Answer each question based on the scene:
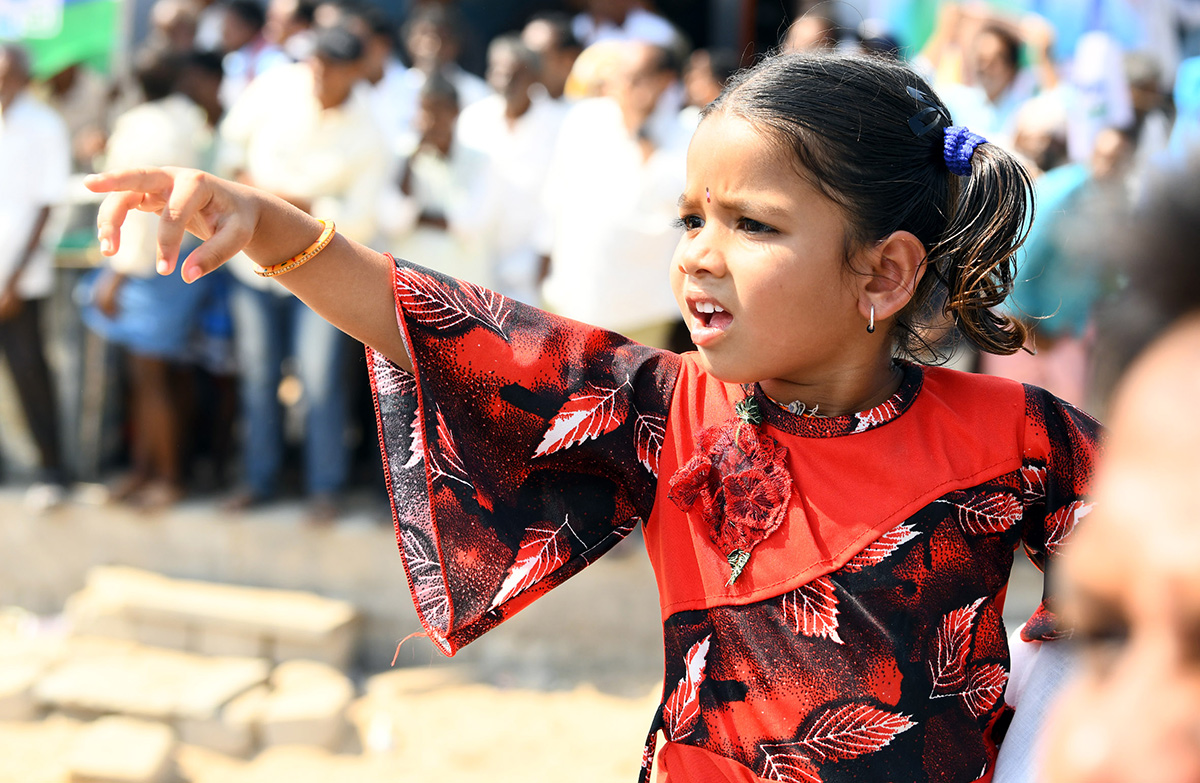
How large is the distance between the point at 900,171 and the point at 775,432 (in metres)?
0.41

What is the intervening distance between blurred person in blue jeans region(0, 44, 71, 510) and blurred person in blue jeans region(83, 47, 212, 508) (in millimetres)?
299

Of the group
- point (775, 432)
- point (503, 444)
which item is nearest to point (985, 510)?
point (775, 432)

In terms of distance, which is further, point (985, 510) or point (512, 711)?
point (512, 711)

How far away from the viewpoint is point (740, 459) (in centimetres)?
163

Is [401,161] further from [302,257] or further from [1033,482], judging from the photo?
[1033,482]

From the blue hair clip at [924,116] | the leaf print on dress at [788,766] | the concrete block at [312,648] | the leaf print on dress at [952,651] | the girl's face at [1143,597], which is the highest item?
the girl's face at [1143,597]

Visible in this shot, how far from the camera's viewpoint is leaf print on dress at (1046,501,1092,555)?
1.54 metres

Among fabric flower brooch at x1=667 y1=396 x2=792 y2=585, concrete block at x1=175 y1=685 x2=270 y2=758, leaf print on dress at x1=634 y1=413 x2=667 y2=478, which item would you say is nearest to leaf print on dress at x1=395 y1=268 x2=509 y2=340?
leaf print on dress at x1=634 y1=413 x2=667 y2=478

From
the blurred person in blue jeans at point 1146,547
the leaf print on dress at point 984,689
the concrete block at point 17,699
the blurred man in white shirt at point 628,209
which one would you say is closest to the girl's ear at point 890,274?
the leaf print on dress at point 984,689

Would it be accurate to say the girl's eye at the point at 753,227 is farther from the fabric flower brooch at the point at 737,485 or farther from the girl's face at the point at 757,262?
the fabric flower brooch at the point at 737,485

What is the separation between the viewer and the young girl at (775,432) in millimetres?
1510

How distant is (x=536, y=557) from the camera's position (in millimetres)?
1700

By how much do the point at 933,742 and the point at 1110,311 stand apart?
0.94 meters

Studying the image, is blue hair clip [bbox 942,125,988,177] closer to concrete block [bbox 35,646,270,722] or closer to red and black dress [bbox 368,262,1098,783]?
red and black dress [bbox 368,262,1098,783]
